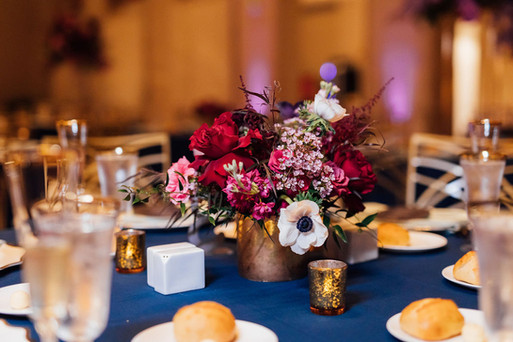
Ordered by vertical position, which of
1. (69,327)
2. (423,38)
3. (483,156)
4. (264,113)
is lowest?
(69,327)

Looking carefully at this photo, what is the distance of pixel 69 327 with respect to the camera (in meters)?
0.70

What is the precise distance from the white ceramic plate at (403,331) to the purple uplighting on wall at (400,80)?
17.4ft

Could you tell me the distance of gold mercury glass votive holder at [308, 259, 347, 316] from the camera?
3.39ft

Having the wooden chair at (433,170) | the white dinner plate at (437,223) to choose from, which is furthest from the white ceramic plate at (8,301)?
the wooden chair at (433,170)

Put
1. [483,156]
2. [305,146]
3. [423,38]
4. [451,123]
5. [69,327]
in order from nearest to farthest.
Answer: [69,327] → [305,146] → [483,156] → [423,38] → [451,123]

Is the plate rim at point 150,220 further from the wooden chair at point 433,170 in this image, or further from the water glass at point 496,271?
the wooden chair at point 433,170

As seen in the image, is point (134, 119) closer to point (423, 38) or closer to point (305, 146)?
point (423, 38)

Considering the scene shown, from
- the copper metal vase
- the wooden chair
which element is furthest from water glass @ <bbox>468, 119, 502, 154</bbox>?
the wooden chair

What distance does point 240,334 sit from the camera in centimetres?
92

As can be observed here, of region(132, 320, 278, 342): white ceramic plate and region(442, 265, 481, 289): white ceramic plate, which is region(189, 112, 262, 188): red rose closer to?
region(132, 320, 278, 342): white ceramic plate

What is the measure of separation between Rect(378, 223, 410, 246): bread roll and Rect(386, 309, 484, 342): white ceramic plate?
0.54m

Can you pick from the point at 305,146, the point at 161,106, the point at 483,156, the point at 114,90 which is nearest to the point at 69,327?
the point at 305,146

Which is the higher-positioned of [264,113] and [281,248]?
Result: [264,113]

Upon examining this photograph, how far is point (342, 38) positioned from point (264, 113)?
27.0ft
